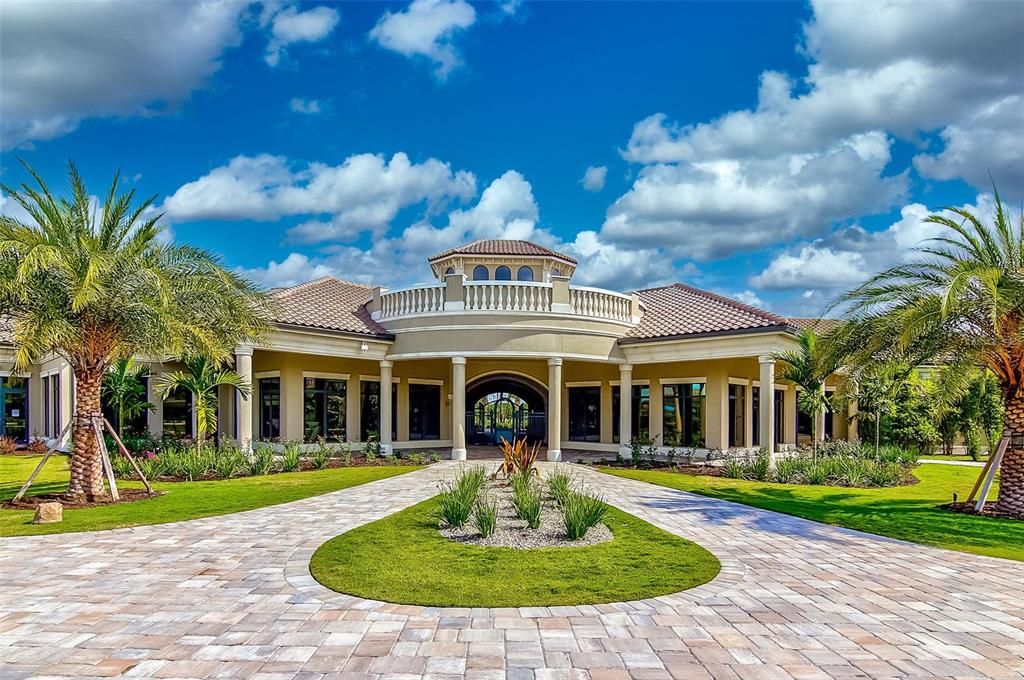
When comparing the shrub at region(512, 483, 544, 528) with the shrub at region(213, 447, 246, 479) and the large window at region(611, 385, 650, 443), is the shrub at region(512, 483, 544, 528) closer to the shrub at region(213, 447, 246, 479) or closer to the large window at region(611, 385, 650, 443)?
the shrub at region(213, 447, 246, 479)

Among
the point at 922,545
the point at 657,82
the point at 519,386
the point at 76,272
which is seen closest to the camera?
the point at 922,545

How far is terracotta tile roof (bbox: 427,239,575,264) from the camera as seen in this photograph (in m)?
23.3

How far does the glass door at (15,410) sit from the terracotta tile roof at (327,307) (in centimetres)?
1279

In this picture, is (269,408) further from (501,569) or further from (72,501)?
(501,569)

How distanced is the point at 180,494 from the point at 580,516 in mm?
8835

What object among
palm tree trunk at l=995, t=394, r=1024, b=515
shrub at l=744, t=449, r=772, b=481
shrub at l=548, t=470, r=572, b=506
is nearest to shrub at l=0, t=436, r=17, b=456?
shrub at l=548, t=470, r=572, b=506

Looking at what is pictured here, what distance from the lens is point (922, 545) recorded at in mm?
9711

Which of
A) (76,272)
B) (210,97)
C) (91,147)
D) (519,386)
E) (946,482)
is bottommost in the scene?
(946,482)

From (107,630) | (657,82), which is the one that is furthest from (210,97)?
(107,630)

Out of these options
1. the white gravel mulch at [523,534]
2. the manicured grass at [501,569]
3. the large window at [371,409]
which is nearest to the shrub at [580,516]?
the white gravel mulch at [523,534]

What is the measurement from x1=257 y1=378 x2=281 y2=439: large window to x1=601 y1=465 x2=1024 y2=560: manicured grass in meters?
10.8

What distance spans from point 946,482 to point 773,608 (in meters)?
14.7

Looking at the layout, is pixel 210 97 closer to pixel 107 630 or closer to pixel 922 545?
pixel 107 630

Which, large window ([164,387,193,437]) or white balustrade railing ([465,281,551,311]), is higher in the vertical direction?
white balustrade railing ([465,281,551,311])
